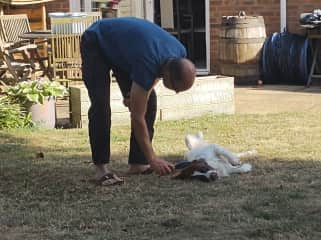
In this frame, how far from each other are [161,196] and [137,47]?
3.04ft

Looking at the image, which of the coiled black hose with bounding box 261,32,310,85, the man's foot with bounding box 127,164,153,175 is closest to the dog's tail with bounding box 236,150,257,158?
the man's foot with bounding box 127,164,153,175

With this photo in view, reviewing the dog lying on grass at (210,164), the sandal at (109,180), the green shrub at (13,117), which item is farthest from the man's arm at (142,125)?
the green shrub at (13,117)

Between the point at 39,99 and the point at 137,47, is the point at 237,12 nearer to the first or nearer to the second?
the point at 39,99

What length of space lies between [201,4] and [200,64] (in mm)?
1247

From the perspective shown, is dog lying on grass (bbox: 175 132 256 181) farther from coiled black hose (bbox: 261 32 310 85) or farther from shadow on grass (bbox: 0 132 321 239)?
coiled black hose (bbox: 261 32 310 85)

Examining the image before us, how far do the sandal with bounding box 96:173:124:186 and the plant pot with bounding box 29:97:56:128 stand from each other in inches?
105

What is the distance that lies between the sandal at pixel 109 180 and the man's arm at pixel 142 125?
56 centimetres

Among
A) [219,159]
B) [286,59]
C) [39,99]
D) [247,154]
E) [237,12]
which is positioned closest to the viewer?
[219,159]

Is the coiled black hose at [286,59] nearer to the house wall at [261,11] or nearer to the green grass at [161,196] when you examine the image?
the house wall at [261,11]

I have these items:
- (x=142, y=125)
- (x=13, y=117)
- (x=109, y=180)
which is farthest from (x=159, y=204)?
(x=13, y=117)

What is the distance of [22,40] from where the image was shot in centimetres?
1038

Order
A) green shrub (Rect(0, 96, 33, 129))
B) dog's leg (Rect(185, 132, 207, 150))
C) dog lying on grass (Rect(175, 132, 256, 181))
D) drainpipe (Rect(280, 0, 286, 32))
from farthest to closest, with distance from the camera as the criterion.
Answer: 1. drainpipe (Rect(280, 0, 286, 32))
2. green shrub (Rect(0, 96, 33, 129))
3. dog's leg (Rect(185, 132, 207, 150))
4. dog lying on grass (Rect(175, 132, 256, 181))

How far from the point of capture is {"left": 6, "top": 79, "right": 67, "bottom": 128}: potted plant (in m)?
7.66

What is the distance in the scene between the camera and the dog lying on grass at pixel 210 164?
521cm
